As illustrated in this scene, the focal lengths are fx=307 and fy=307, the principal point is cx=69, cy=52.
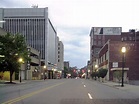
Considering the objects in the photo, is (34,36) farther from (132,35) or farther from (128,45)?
(128,45)

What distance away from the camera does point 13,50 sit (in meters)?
57.3

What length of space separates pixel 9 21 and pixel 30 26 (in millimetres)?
10673

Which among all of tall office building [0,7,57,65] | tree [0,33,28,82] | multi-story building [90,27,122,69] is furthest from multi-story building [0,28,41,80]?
multi-story building [90,27,122,69]

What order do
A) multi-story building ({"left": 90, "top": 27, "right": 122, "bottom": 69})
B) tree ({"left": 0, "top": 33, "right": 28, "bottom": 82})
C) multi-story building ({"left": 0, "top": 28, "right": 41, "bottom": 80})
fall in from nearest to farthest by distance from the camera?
1. tree ({"left": 0, "top": 33, "right": 28, "bottom": 82})
2. multi-story building ({"left": 0, "top": 28, "right": 41, "bottom": 80})
3. multi-story building ({"left": 90, "top": 27, "right": 122, "bottom": 69})

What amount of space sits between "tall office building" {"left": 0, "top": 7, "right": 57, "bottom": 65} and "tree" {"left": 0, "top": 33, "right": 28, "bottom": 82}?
94178 millimetres

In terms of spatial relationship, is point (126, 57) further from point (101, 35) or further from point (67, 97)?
point (101, 35)

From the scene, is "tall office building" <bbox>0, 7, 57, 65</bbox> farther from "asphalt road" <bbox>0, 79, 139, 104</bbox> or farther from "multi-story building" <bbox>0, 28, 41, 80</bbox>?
"asphalt road" <bbox>0, 79, 139, 104</bbox>

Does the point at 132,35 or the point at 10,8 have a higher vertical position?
the point at 10,8

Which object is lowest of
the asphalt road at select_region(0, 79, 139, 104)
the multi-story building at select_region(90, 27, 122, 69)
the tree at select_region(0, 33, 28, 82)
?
the asphalt road at select_region(0, 79, 139, 104)

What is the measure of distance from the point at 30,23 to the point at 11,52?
3842 inches

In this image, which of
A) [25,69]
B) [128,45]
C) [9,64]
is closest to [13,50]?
[9,64]

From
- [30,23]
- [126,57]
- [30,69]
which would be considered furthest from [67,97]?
[30,23]

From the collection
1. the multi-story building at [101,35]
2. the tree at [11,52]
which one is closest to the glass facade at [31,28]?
the multi-story building at [101,35]

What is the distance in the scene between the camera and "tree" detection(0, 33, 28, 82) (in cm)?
5634
